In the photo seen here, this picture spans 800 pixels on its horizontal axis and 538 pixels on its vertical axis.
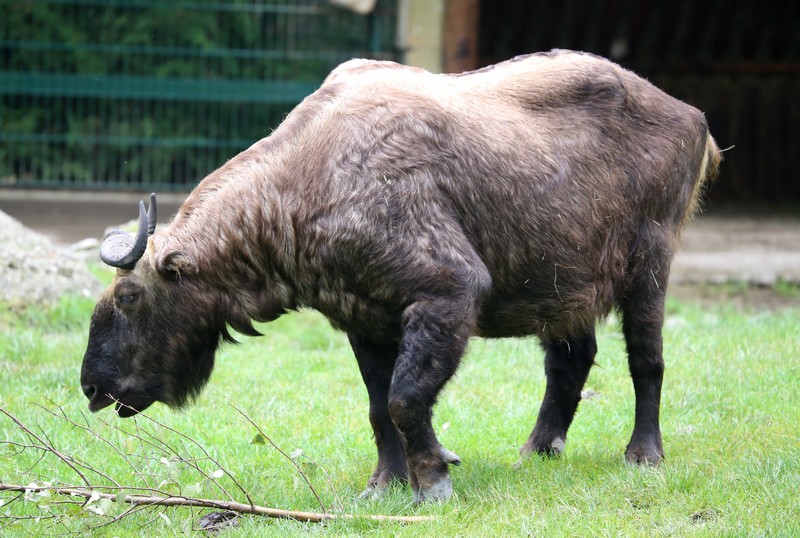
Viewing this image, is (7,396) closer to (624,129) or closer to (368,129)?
(368,129)

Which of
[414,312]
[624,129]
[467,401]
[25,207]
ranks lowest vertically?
[25,207]

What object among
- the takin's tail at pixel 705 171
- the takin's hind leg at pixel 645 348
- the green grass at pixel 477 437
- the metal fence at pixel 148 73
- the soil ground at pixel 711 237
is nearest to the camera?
the green grass at pixel 477 437

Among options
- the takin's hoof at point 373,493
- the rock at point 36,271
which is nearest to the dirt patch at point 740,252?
the rock at point 36,271

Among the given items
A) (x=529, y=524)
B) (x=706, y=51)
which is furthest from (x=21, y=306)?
(x=706, y=51)

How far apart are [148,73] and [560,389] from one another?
30.7 ft

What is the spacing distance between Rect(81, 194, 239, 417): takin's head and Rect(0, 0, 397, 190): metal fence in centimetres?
820

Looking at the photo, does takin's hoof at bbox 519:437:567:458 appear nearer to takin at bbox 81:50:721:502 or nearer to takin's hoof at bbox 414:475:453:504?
takin at bbox 81:50:721:502

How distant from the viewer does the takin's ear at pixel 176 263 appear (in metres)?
4.68

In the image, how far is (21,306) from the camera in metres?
8.08

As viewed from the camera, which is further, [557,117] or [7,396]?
[7,396]

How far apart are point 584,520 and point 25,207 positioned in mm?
9998

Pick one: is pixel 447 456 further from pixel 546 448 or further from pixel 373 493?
pixel 546 448

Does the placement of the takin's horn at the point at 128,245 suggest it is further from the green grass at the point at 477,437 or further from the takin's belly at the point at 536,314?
the takin's belly at the point at 536,314

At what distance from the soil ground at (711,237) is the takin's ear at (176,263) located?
6012mm
